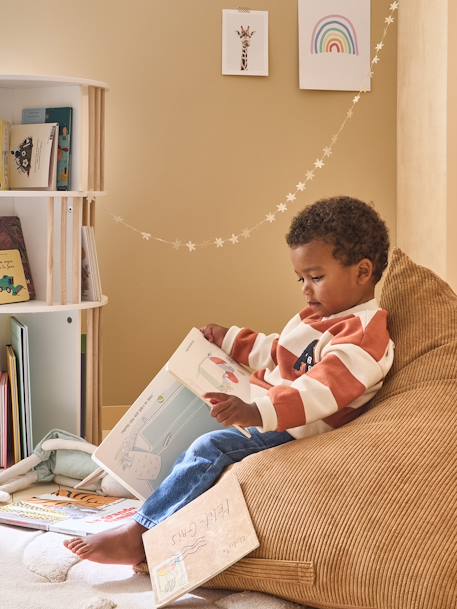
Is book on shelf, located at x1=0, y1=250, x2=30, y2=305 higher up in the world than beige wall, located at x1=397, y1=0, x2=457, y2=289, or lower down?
lower down

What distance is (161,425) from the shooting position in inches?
83.4

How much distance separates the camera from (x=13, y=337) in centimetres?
271

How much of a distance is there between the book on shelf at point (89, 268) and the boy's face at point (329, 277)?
0.88 m

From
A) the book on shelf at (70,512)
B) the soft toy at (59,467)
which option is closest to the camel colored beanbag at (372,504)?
the book on shelf at (70,512)

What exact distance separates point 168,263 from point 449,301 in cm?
147

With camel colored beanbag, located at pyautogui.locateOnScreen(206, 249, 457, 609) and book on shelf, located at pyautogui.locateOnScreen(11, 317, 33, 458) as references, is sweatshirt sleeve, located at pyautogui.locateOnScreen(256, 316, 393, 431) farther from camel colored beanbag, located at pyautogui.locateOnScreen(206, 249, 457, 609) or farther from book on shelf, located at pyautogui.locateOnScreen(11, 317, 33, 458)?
book on shelf, located at pyautogui.locateOnScreen(11, 317, 33, 458)

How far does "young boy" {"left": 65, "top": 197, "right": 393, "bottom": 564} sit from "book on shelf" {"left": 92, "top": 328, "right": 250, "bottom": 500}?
4.7 inches

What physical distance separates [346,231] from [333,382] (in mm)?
327

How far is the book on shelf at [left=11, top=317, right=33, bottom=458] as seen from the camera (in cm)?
259

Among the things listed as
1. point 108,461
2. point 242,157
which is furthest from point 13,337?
point 242,157

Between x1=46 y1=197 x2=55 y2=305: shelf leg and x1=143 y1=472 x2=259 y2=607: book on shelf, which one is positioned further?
x1=46 y1=197 x2=55 y2=305: shelf leg

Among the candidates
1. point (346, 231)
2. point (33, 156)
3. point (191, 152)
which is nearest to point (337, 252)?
point (346, 231)

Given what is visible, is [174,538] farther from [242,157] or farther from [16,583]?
[242,157]

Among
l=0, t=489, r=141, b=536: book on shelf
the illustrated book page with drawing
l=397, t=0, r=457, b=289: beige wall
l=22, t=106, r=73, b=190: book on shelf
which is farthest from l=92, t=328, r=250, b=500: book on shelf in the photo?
l=397, t=0, r=457, b=289: beige wall
